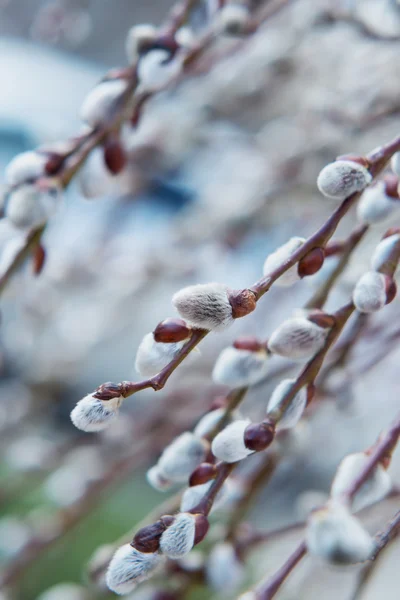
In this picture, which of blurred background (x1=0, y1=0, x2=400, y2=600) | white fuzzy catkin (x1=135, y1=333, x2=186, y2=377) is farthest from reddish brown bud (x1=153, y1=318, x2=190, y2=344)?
blurred background (x1=0, y1=0, x2=400, y2=600)

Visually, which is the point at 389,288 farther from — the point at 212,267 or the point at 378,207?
the point at 212,267

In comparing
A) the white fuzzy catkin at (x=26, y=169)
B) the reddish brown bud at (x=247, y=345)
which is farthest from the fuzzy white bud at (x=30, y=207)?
the reddish brown bud at (x=247, y=345)

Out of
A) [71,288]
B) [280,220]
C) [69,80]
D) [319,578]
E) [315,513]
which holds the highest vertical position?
[69,80]

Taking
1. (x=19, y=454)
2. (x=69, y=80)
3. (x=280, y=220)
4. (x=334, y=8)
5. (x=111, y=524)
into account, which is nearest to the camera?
(x=334, y=8)

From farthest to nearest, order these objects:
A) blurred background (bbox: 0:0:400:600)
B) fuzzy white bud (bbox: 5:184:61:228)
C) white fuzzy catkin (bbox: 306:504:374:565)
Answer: blurred background (bbox: 0:0:400:600)
fuzzy white bud (bbox: 5:184:61:228)
white fuzzy catkin (bbox: 306:504:374:565)

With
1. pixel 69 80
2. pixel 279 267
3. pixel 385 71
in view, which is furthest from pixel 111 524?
pixel 69 80

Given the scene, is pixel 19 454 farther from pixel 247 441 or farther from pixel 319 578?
pixel 247 441

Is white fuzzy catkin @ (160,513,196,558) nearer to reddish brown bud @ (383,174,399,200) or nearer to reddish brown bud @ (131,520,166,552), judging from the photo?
reddish brown bud @ (131,520,166,552)
